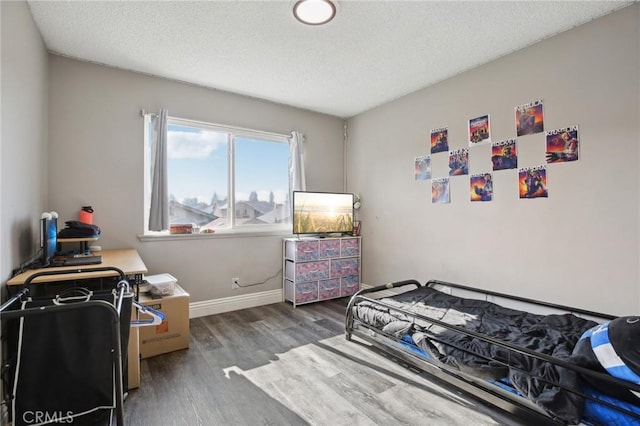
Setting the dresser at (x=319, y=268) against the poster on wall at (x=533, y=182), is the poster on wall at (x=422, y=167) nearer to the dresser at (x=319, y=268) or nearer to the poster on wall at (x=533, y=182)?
the poster on wall at (x=533, y=182)

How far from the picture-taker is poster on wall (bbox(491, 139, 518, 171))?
2.80 m

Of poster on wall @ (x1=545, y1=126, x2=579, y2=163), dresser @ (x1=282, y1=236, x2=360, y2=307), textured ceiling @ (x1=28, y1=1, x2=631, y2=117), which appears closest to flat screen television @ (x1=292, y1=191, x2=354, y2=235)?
dresser @ (x1=282, y1=236, x2=360, y2=307)

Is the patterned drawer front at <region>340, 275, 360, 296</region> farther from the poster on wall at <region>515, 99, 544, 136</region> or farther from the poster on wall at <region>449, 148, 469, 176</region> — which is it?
the poster on wall at <region>515, 99, 544, 136</region>

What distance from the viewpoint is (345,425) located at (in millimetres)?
1771

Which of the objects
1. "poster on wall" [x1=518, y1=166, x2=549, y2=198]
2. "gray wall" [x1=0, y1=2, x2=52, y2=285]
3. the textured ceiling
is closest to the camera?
"gray wall" [x1=0, y1=2, x2=52, y2=285]

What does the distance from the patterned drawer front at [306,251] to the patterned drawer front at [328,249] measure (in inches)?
2.8

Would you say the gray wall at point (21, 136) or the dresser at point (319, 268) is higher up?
the gray wall at point (21, 136)

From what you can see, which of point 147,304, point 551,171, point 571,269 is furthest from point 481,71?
point 147,304

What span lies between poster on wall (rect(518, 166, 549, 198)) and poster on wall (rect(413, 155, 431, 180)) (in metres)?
0.97

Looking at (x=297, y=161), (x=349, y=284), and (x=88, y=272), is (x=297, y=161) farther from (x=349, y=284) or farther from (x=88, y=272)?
(x=88, y=272)

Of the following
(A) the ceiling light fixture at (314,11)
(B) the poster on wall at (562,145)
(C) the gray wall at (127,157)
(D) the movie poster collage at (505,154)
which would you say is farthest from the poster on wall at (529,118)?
(C) the gray wall at (127,157)

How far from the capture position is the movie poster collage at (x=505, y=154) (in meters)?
2.53

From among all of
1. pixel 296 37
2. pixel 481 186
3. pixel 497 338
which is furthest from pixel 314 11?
pixel 497 338

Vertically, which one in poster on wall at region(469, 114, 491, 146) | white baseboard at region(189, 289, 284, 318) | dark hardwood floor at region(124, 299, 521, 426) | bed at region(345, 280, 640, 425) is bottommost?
dark hardwood floor at region(124, 299, 521, 426)
